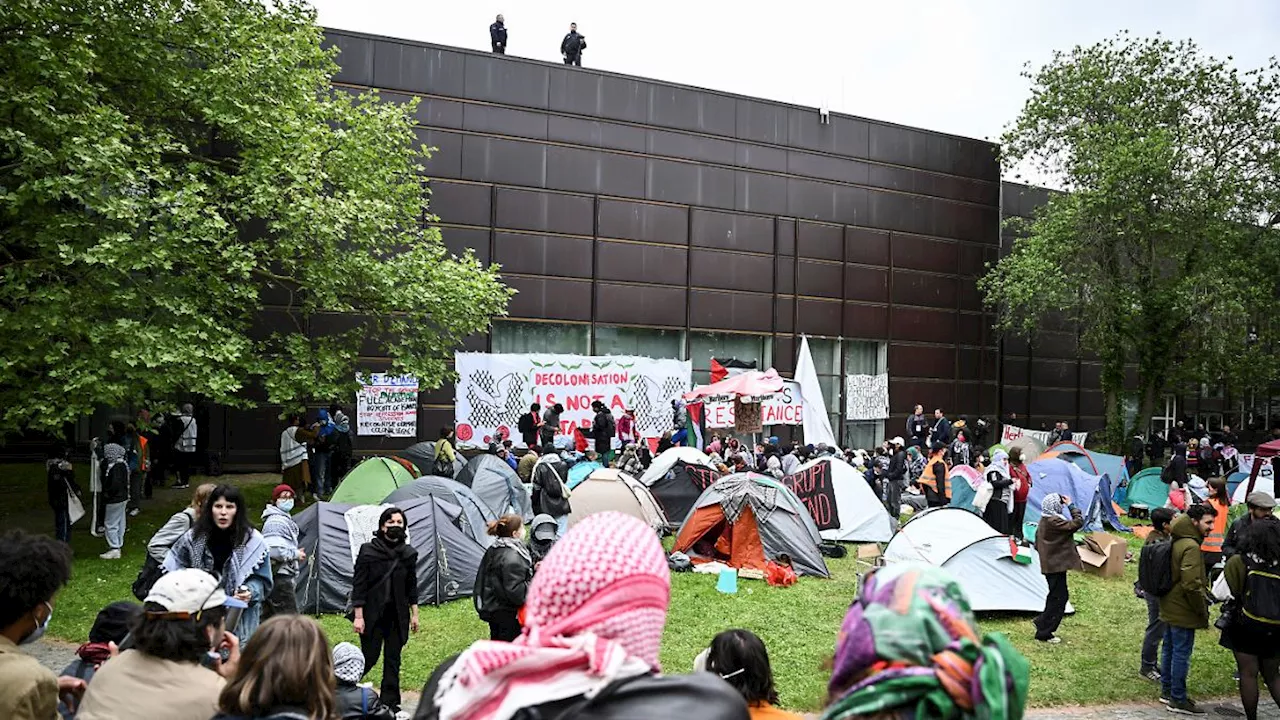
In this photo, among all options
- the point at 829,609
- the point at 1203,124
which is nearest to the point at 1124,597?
the point at 829,609

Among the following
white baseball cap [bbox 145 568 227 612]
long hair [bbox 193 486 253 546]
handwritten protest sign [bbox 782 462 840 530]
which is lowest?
handwritten protest sign [bbox 782 462 840 530]

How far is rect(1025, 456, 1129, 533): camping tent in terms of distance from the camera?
16.4 meters

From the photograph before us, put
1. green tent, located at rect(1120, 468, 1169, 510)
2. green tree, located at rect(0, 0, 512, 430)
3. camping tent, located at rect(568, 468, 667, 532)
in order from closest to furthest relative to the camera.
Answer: green tree, located at rect(0, 0, 512, 430) → camping tent, located at rect(568, 468, 667, 532) → green tent, located at rect(1120, 468, 1169, 510)

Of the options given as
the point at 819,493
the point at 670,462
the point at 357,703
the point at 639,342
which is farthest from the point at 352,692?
the point at 639,342

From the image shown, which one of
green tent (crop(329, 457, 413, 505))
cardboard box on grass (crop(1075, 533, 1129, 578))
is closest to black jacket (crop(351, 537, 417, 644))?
green tent (crop(329, 457, 413, 505))

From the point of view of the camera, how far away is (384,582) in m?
7.02

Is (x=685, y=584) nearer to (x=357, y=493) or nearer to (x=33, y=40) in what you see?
(x=357, y=493)

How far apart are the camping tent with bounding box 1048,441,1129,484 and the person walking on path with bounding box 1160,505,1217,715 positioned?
10.1 m

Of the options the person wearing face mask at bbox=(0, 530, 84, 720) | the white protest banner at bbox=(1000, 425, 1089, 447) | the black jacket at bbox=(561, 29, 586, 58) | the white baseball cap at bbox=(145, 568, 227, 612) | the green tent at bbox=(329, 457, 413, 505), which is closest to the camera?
the person wearing face mask at bbox=(0, 530, 84, 720)

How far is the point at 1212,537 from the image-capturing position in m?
11.3

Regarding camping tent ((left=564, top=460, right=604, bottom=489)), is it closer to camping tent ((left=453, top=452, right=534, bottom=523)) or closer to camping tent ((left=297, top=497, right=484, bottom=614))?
camping tent ((left=453, top=452, right=534, bottom=523))

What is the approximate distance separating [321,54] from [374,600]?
43.2ft

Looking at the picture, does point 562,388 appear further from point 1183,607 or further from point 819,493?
point 1183,607

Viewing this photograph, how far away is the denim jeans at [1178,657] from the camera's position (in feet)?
25.7
